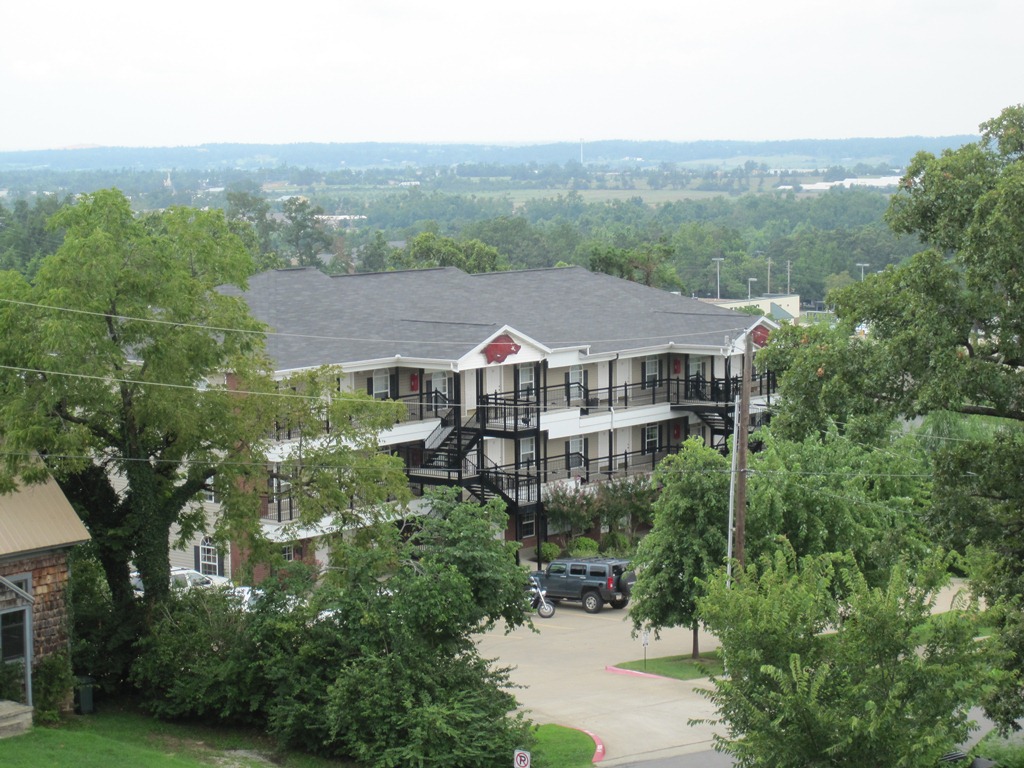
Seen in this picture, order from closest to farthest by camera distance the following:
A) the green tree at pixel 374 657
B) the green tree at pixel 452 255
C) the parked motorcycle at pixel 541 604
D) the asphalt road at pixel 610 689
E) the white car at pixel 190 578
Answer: the green tree at pixel 374 657
the asphalt road at pixel 610 689
the white car at pixel 190 578
the parked motorcycle at pixel 541 604
the green tree at pixel 452 255

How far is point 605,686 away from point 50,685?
12816 mm

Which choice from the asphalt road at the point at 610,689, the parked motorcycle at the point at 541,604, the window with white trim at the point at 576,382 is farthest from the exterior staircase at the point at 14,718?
the window with white trim at the point at 576,382

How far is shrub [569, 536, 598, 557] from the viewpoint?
155ft

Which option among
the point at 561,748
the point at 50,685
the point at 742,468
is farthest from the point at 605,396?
the point at 50,685

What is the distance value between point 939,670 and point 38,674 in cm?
1620

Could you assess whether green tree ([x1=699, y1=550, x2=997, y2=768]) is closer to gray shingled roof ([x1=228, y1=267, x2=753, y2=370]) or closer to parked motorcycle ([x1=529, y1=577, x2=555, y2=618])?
parked motorcycle ([x1=529, y1=577, x2=555, y2=618])

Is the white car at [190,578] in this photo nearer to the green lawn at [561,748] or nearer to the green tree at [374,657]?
the green tree at [374,657]

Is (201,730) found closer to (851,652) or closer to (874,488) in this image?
(851,652)

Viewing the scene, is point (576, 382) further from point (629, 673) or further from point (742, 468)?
point (742, 468)

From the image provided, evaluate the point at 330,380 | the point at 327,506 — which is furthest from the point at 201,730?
the point at 330,380

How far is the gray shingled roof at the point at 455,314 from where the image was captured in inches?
1843

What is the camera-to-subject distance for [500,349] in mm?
47312

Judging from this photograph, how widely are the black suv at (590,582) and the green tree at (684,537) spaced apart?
794 centimetres

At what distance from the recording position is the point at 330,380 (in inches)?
1208
